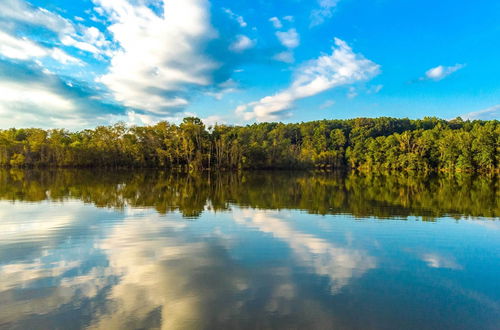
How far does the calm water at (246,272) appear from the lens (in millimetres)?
5809

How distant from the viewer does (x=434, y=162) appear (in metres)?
93.5

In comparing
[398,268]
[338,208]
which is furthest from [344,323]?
[338,208]

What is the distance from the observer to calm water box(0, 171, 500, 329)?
5809mm

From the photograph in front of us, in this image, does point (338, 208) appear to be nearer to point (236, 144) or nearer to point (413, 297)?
point (413, 297)

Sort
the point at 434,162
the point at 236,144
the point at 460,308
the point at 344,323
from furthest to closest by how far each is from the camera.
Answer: the point at 434,162
the point at 236,144
the point at 460,308
the point at 344,323

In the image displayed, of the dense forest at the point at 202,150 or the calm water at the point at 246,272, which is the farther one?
the dense forest at the point at 202,150

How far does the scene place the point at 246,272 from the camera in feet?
26.6

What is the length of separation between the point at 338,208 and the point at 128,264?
13.9m

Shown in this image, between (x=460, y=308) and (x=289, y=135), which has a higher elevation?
(x=289, y=135)

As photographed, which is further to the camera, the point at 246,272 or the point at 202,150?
the point at 202,150

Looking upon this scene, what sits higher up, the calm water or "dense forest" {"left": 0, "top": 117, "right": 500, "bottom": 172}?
"dense forest" {"left": 0, "top": 117, "right": 500, "bottom": 172}

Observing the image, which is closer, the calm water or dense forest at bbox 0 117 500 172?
the calm water

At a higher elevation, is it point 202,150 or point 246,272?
point 202,150

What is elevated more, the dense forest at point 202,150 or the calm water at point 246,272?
the dense forest at point 202,150
